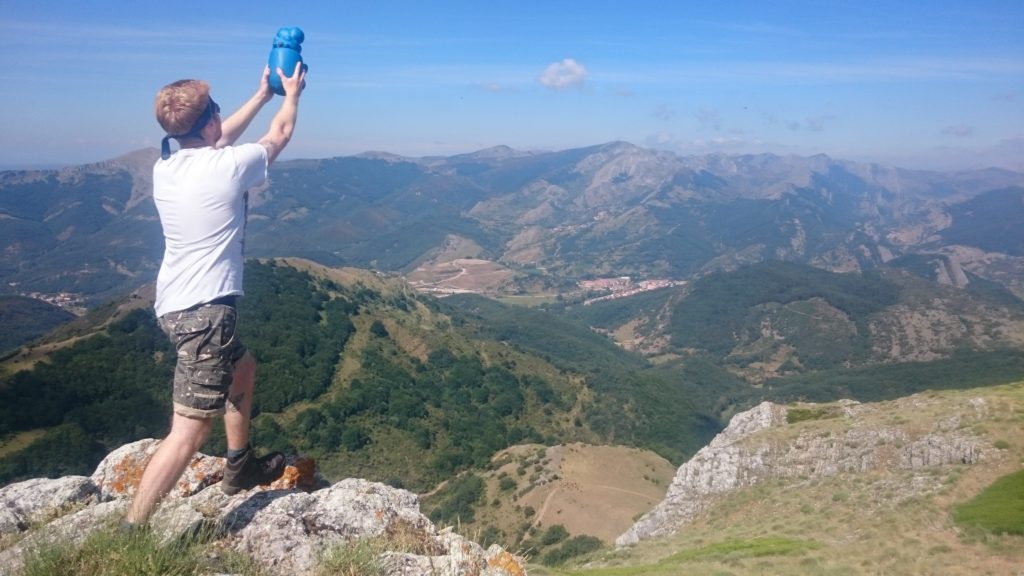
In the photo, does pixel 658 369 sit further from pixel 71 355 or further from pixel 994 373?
pixel 71 355

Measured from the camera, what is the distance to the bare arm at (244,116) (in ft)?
17.6

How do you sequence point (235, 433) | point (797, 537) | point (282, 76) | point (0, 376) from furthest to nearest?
point (0, 376) < point (797, 537) < point (235, 433) < point (282, 76)

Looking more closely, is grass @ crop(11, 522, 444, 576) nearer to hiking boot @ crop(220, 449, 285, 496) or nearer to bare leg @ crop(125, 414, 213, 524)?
bare leg @ crop(125, 414, 213, 524)

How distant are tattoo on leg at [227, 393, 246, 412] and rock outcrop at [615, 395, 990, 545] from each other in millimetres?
26171

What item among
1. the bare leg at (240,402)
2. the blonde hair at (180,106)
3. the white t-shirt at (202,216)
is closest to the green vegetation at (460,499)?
the bare leg at (240,402)

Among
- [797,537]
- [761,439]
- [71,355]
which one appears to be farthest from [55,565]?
[71,355]

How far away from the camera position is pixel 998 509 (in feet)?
63.4

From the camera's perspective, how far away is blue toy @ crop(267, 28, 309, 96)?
5.34 metres

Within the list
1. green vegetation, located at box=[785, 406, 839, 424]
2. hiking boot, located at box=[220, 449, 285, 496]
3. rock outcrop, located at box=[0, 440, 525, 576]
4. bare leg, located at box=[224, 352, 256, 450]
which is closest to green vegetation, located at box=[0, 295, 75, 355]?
green vegetation, located at box=[785, 406, 839, 424]

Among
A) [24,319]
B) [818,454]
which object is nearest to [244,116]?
[818,454]

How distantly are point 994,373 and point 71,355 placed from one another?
5025 inches

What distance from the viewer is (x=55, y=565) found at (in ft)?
12.9

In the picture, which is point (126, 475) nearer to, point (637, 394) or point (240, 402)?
point (240, 402)

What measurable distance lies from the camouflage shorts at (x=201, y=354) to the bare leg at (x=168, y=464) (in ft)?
0.40
